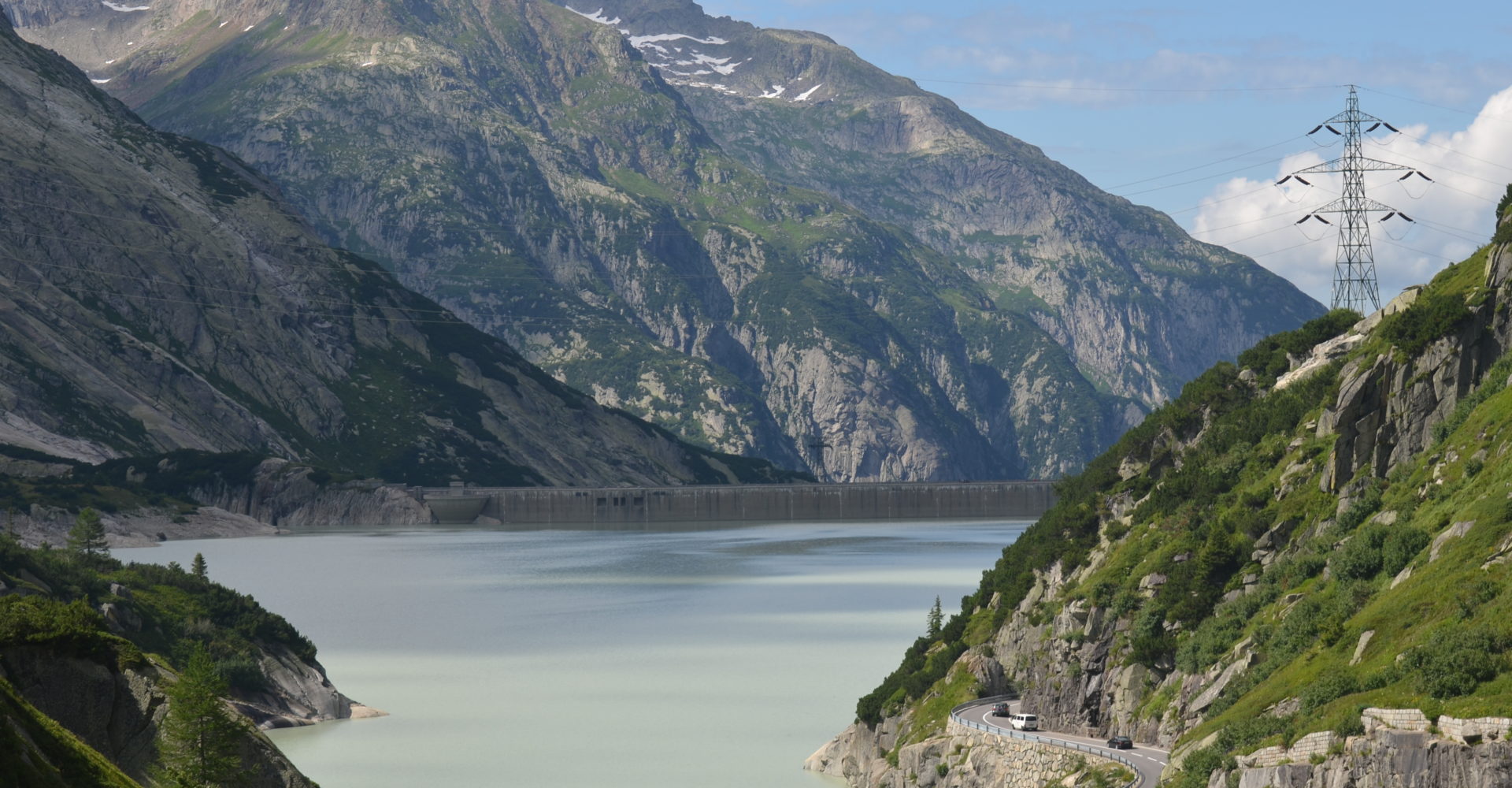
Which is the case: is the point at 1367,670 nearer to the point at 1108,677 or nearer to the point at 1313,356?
the point at 1108,677

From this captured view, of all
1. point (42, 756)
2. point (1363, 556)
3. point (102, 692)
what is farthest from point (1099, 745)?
point (42, 756)

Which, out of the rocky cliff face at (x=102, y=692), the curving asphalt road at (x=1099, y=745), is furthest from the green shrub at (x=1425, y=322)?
the rocky cliff face at (x=102, y=692)

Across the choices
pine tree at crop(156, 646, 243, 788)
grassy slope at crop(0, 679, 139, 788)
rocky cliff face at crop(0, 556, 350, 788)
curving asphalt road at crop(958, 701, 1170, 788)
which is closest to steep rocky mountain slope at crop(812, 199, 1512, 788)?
curving asphalt road at crop(958, 701, 1170, 788)

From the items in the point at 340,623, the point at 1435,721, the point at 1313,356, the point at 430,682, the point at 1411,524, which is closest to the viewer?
the point at 1435,721

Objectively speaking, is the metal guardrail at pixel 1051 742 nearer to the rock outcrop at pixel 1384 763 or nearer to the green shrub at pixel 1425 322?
the rock outcrop at pixel 1384 763

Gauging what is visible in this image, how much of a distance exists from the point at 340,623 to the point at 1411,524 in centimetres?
11614

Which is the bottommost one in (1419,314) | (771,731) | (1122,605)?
(771,731)

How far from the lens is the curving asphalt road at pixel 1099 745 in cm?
5722

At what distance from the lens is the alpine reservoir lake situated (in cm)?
8888

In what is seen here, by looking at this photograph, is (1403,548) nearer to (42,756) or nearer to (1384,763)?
(1384,763)

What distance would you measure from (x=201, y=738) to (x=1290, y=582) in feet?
128

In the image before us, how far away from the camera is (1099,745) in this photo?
6394cm

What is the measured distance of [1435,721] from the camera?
4350cm

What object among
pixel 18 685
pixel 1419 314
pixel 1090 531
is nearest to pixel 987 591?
pixel 1090 531
